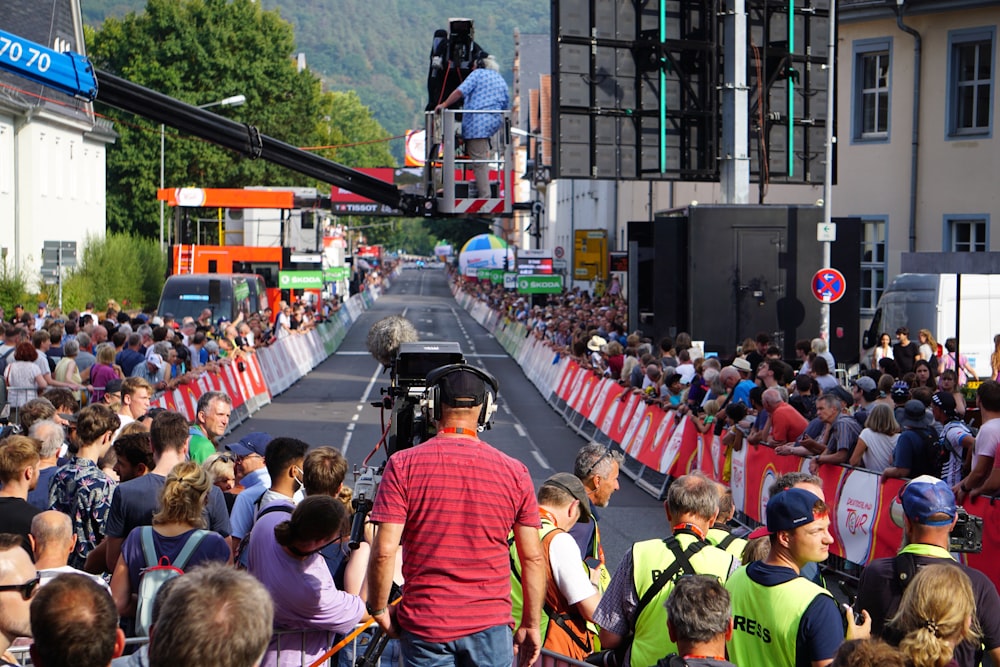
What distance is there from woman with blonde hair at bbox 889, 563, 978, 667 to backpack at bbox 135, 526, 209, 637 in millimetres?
2981

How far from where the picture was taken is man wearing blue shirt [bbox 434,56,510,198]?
1271 cm

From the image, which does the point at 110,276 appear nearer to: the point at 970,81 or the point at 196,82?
the point at 196,82

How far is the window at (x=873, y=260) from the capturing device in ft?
98.6

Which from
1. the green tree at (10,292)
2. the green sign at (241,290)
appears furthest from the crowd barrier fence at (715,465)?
the green tree at (10,292)

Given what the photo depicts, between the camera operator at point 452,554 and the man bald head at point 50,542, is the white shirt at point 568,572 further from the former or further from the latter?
the man bald head at point 50,542

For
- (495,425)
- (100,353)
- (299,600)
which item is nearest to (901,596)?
(299,600)

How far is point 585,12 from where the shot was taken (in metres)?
20.2

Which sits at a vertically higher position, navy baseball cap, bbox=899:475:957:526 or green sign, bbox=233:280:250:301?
green sign, bbox=233:280:250:301

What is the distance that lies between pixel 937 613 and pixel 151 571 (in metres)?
3.25

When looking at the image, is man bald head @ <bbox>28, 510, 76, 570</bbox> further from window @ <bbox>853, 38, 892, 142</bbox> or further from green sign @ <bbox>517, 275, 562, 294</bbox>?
green sign @ <bbox>517, 275, 562, 294</bbox>

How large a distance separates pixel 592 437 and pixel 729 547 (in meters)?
16.7

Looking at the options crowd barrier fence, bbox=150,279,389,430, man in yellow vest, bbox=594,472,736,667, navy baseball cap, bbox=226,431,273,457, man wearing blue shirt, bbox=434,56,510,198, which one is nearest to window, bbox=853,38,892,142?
crowd barrier fence, bbox=150,279,389,430

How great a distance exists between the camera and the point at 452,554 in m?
5.33

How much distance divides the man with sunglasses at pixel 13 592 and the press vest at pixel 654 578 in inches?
95.5
